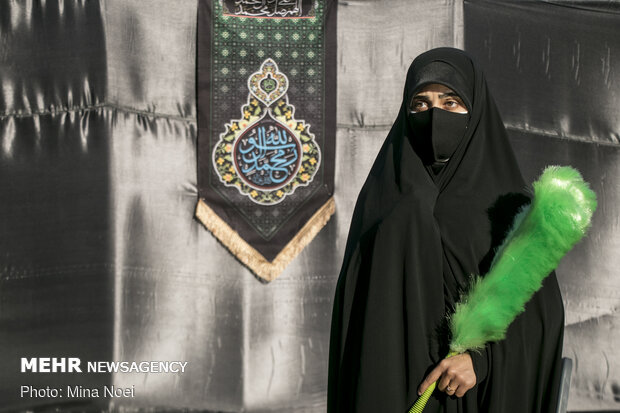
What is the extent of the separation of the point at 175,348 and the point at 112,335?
290 millimetres

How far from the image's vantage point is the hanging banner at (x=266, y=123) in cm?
396

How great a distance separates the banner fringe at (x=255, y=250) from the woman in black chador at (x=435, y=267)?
2081mm

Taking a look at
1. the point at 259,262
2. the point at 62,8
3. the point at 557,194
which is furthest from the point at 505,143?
the point at 62,8

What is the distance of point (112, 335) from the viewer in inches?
149

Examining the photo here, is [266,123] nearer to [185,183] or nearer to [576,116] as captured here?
[185,183]

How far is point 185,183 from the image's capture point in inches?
156

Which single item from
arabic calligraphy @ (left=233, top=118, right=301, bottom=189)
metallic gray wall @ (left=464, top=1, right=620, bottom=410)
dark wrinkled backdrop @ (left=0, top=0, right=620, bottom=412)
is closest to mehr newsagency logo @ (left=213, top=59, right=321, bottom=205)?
arabic calligraphy @ (left=233, top=118, right=301, bottom=189)

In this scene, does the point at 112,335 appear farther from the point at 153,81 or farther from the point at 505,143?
the point at 505,143

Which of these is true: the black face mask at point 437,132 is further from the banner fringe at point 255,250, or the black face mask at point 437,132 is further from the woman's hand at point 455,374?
the banner fringe at point 255,250

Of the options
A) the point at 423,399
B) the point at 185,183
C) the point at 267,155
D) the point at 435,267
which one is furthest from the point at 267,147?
the point at 423,399

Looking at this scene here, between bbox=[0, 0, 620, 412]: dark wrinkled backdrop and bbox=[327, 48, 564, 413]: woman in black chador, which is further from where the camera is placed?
bbox=[0, 0, 620, 412]: dark wrinkled backdrop

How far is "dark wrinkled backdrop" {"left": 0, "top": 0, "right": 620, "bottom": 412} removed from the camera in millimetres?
3824

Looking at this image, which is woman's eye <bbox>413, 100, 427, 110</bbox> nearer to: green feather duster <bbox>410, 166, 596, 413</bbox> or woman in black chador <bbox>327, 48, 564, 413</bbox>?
woman in black chador <bbox>327, 48, 564, 413</bbox>

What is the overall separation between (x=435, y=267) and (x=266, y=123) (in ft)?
7.71
